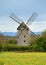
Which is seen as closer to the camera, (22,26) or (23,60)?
(23,60)

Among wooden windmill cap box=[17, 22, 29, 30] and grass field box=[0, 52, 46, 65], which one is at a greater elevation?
wooden windmill cap box=[17, 22, 29, 30]

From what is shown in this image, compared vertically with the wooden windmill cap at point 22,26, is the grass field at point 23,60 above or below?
below

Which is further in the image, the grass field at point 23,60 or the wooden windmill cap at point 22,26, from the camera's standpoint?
the wooden windmill cap at point 22,26

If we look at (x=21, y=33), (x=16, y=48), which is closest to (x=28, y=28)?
(x=21, y=33)

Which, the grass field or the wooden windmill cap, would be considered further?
the wooden windmill cap

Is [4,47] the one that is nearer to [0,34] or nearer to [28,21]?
[28,21]

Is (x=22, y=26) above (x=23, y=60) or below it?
above

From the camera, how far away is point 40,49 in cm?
6781

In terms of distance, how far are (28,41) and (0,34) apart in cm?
1445

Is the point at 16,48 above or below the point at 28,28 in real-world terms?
below

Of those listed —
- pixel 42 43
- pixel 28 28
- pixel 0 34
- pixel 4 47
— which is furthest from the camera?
pixel 0 34

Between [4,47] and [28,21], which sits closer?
[4,47]

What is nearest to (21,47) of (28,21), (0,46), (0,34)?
(0,46)

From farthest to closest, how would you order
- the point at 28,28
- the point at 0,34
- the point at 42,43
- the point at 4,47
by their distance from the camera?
the point at 0,34, the point at 28,28, the point at 4,47, the point at 42,43
